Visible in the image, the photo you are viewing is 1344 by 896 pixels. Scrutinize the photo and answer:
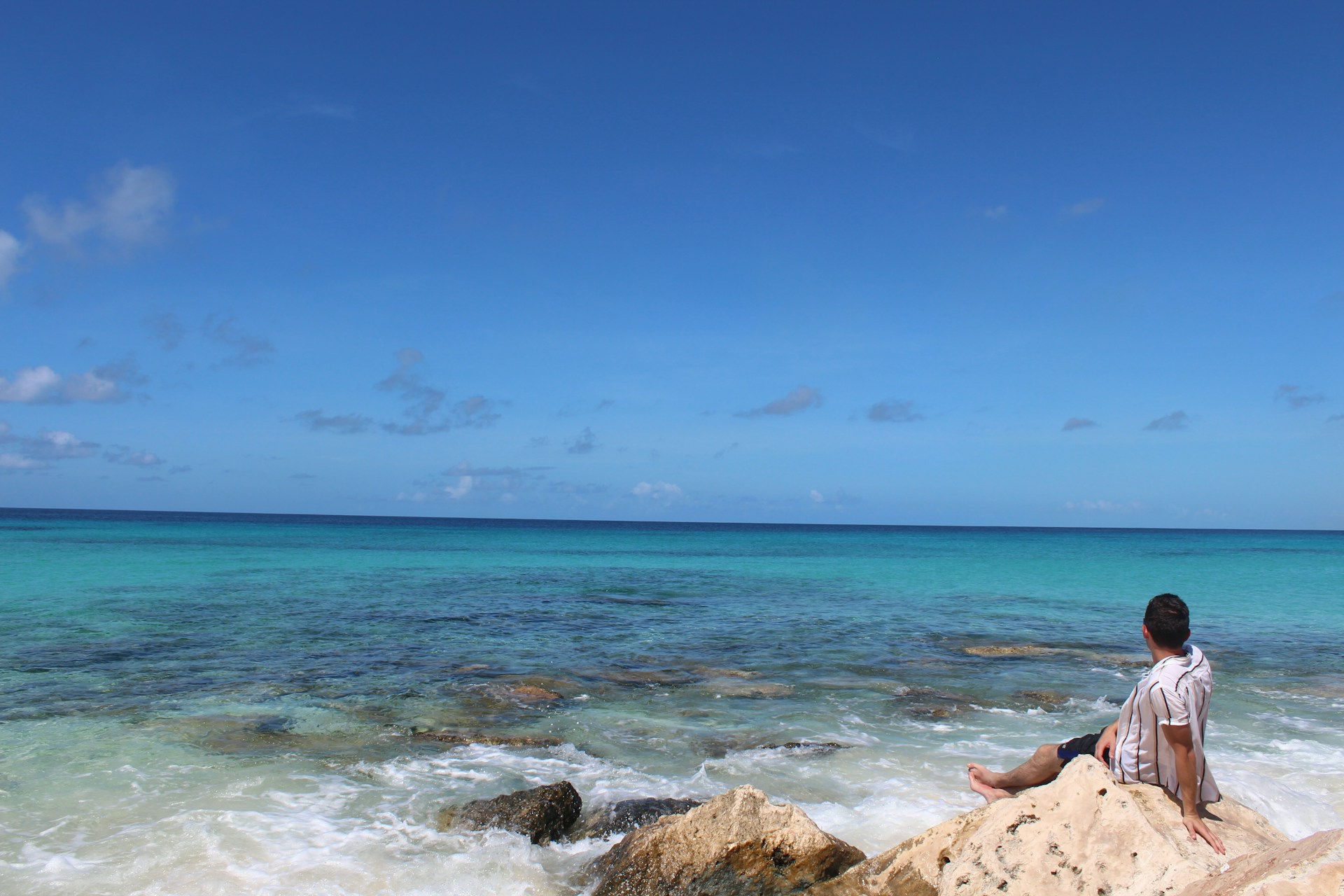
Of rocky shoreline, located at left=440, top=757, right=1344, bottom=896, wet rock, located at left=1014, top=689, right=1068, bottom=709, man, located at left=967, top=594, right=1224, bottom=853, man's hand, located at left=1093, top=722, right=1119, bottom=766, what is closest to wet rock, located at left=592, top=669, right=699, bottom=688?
wet rock, located at left=1014, top=689, right=1068, bottom=709

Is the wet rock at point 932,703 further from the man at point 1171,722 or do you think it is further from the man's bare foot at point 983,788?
the man at point 1171,722

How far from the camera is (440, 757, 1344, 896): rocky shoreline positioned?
4434 millimetres

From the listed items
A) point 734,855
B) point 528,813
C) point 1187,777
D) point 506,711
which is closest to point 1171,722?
point 1187,777

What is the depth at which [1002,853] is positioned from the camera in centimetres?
498

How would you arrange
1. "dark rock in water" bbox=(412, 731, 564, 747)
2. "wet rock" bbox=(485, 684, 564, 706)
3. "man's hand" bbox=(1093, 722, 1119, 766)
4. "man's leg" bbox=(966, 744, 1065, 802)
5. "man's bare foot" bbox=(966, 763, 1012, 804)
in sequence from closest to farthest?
"man's hand" bbox=(1093, 722, 1119, 766) < "man's leg" bbox=(966, 744, 1065, 802) < "man's bare foot" bbox=(966, 763, 1012, 804) < "dark rock in water" bbox=(412, 731, 564, 747) < "wet rock" bbox=(485, 684, 564, 706)

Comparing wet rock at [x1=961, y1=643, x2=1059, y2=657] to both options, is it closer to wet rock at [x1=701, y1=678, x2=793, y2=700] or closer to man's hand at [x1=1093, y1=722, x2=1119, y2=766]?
wet rock at [x1=701, y1=678, x2=793, y2=700]

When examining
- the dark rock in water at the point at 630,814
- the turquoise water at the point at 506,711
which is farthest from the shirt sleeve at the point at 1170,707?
the dark rock in water at the point at 630,814

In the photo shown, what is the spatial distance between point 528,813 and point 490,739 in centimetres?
301

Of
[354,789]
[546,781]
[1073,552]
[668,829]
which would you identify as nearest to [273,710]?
[354,789]

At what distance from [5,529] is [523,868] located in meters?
82.7

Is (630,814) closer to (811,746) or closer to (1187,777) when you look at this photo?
(811,746)

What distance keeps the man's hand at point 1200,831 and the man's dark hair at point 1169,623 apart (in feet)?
3.12

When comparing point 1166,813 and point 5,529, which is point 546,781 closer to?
point 1166,813

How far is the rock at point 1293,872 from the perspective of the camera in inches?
128
